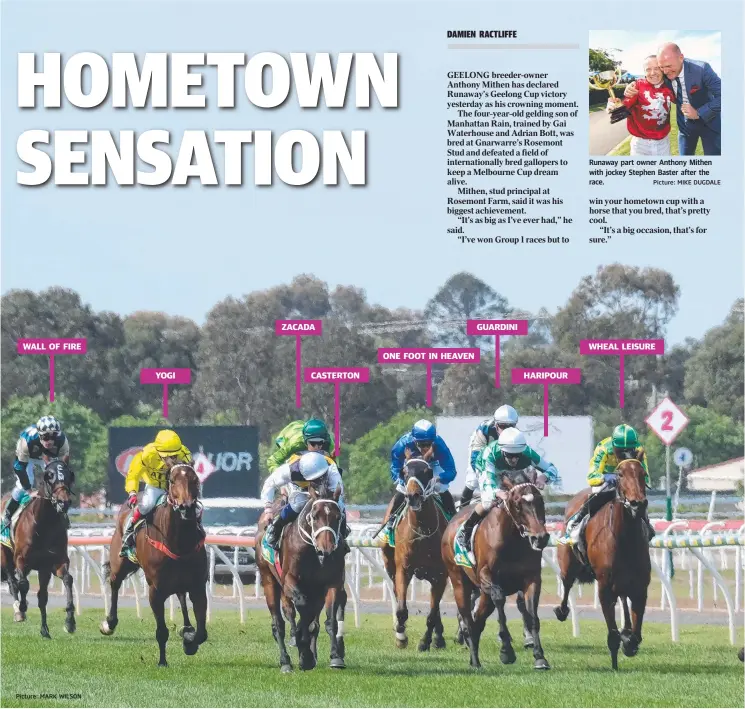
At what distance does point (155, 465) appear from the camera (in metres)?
14.2

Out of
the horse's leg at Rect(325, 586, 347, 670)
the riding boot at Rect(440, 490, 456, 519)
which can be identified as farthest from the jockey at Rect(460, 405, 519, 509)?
the horse's leg at Rect(325, 586, 347, 670)

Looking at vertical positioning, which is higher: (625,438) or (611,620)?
(625,438)

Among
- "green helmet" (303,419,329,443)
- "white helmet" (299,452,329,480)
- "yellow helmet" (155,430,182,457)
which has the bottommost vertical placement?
"white helmet" (299,452,329,480)

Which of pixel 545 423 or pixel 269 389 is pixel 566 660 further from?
pixel 269 389

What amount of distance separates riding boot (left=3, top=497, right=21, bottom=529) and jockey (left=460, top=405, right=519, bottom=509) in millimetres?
5432

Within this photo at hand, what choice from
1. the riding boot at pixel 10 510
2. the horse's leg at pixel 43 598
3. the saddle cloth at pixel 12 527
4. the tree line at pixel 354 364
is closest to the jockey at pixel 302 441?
the horse's leg at pixel 43 598

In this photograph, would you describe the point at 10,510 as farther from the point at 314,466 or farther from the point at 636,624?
the point at 636,624

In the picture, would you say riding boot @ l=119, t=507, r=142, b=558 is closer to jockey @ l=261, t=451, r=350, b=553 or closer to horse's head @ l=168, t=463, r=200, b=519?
horse's head @ l=168, t=463, r=200, b=519

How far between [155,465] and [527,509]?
3657 millimetres

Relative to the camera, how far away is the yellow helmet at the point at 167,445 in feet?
46.0

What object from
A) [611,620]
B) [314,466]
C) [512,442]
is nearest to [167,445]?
[314,466]

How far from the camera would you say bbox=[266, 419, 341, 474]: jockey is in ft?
44.1

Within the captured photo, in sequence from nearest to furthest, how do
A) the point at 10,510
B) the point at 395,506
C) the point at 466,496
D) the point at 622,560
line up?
the point at 622,560 → the point at 466,496 → the point at 395,506 → the point at 10,510

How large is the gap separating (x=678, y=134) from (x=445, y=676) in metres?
6.88
